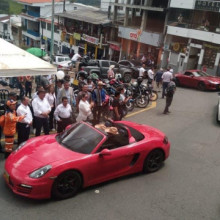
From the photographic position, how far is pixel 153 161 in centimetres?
741

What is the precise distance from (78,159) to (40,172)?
806mm

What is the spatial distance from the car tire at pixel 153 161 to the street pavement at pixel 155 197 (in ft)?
0.51

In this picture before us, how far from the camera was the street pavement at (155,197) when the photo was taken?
571cm

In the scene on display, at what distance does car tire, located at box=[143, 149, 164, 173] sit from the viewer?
7270 millimetres

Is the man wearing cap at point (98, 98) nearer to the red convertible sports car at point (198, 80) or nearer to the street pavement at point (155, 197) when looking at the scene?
the street pavement at point (155, 197)

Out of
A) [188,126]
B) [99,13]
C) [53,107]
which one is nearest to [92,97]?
[53,107]

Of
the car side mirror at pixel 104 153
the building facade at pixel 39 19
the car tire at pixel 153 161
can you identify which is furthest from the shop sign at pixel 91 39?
the car side mirror at pixel 104 153

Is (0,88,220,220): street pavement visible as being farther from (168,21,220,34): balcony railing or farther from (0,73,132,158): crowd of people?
(168,21,220,34): balcony railing

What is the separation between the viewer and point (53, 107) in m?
9.59

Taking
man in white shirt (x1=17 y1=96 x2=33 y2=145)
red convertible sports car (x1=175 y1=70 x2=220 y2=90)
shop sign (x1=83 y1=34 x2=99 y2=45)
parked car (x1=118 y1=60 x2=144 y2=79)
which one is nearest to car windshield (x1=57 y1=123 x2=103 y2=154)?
man in white shirt (x1=17 y1=96 x2=33 y2=145)

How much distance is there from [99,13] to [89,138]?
39551 mm

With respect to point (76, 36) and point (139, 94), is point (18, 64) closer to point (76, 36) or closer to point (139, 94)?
point (139, 94)

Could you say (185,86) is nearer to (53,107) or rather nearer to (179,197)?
(53,107)

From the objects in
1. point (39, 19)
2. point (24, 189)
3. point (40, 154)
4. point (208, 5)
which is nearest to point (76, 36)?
point (39, 19)
